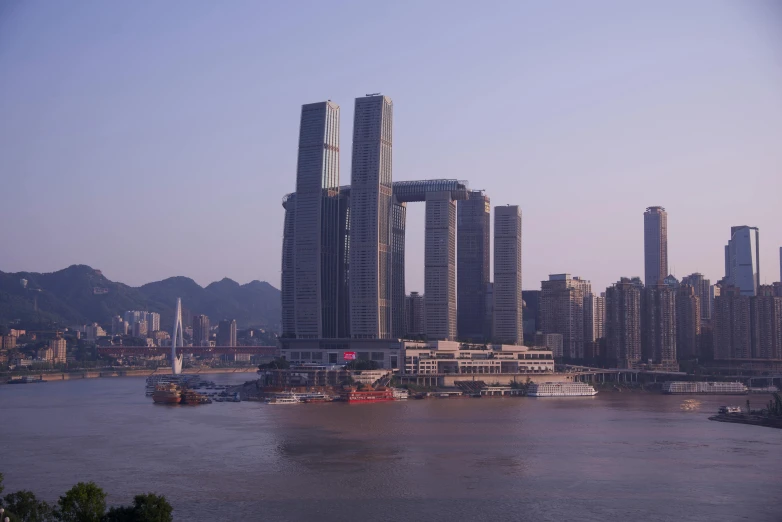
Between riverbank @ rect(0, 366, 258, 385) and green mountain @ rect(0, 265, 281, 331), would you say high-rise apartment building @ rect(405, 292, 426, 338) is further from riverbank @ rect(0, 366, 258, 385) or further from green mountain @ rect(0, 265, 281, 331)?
green mountain @ rect(0, 265, 281, 331)

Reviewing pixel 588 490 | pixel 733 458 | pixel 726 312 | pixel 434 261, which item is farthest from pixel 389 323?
pixel 588 490

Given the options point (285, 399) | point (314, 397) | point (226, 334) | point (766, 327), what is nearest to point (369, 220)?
point (314, 397)

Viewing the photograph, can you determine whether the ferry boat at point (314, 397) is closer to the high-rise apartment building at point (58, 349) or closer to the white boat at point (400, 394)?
the white boat at point (400, 394)

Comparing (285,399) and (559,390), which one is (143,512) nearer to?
(285,399)

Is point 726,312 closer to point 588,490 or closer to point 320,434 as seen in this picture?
point 320,434

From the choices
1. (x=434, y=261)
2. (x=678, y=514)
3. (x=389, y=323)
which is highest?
(x=434, y=261)

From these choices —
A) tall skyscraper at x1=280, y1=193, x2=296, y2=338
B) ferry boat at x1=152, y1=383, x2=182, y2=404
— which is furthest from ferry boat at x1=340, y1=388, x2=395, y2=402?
tall skyscraper at x1=280, y1=193, x2=296, y2=338
